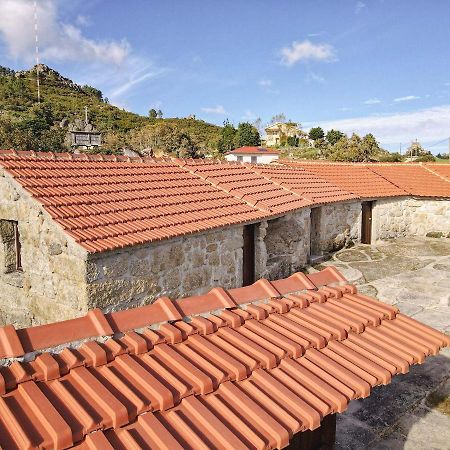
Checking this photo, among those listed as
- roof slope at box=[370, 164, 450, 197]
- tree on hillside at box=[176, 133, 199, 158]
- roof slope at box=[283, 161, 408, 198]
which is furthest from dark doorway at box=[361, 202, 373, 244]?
tree on hillside at box=[176, 133, 199, 158]

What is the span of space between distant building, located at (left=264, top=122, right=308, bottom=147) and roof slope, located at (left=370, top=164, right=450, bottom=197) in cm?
4392

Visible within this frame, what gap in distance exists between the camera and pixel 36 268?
229 inches

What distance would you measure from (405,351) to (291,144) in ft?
188

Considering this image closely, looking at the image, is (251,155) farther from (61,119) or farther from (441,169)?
(441,169)

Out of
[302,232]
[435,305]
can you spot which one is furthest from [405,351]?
[302,232]

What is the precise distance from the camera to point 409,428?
14.2ft

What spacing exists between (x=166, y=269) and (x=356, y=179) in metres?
10.9

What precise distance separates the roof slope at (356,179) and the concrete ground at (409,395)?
4.16 meters

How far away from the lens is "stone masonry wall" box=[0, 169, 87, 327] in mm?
5227

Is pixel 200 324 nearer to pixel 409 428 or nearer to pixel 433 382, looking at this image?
pixel 409 428

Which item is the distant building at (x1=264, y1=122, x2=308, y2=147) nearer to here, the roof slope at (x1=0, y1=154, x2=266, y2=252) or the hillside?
the hillside

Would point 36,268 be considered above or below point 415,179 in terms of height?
below

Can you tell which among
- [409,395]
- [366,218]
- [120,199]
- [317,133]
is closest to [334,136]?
[317,133]

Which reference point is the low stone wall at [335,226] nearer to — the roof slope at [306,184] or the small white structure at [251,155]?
the roof slope at [306,184]
